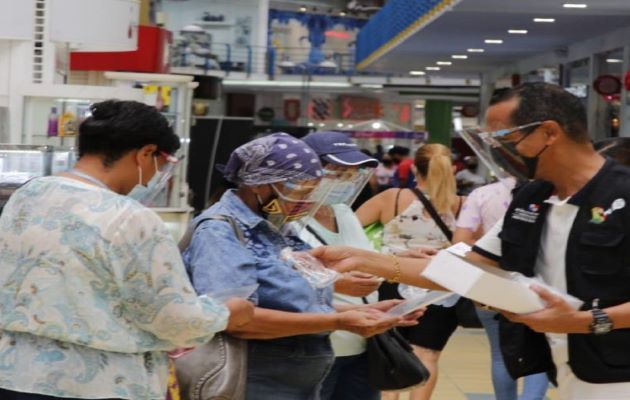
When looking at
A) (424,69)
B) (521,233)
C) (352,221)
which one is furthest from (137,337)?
(424,69)

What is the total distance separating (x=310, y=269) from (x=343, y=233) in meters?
1.37

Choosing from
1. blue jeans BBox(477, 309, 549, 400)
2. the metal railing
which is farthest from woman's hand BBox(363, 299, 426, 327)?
the metal railing

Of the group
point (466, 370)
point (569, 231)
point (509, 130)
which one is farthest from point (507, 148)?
point (466, 370)

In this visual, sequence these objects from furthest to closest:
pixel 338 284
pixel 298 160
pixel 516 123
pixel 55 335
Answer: pixel 338 284, pixel 298 160, pixel 516 123, pixel 55 335

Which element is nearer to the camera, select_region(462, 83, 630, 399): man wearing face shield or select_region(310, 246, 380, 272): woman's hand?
select_region(462, 83, 630, 399): man wearing face shield

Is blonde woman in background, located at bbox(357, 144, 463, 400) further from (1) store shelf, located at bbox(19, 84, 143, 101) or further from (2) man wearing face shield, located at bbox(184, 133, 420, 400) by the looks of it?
(2) man wearing face shield, located at bbox(184, 133, 420, 400)

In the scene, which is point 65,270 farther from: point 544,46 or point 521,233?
point 544,46

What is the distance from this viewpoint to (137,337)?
3.80 m

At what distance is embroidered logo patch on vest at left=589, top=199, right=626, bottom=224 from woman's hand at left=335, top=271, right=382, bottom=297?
1.17 meters

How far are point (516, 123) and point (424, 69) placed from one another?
25310 millimetres

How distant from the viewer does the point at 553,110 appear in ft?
13.9

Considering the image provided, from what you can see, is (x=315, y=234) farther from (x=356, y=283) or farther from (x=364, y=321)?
(x=364, y=321)

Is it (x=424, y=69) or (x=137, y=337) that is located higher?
(x=424, y=69)

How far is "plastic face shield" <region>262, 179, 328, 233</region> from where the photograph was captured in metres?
4.57
